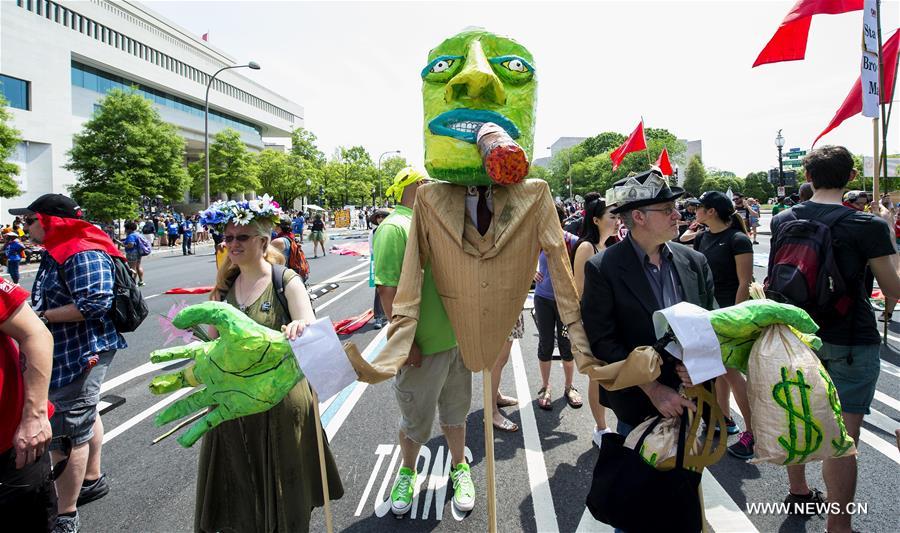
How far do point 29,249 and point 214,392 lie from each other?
22.1 m

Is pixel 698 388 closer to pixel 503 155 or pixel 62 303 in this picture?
pixel 503 155

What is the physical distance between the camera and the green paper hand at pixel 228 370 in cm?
188

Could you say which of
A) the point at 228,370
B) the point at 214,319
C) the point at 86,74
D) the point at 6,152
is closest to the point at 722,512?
the point at 228,370

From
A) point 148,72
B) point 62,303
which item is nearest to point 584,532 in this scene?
point 62,303

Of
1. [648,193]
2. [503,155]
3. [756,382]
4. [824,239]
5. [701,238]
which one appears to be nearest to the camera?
[756,382]

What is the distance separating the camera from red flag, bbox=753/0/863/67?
4.89 m

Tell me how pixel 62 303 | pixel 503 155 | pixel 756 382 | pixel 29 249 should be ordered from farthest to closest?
1. pixel 29 249
2. pixel 62 303
3. pixel 503 155
4. pixel 756 382

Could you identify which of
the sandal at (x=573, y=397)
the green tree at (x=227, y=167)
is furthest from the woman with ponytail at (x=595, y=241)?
the green tree at (x=227, y=167)

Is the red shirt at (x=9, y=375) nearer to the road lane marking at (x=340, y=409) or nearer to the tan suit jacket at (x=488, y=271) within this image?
the tan suit jacket at (x=488, y=271)

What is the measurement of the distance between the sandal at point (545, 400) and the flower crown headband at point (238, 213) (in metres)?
2.99

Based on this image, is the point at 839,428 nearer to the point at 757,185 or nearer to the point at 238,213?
the point at 238,213

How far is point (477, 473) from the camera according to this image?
3.36 m

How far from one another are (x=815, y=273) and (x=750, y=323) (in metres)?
1.22

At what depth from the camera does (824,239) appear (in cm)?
258
